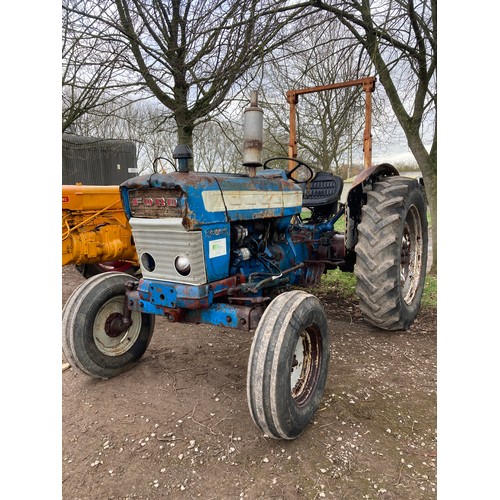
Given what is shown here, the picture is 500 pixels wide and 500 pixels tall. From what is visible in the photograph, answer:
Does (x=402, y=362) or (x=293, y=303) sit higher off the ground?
(x=293, y=303)

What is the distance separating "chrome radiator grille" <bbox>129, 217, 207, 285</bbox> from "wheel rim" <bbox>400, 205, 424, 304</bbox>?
7.93ft

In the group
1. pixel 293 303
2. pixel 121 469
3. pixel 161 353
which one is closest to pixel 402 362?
pixel 293 303

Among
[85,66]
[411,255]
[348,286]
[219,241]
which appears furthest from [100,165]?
[219,241]

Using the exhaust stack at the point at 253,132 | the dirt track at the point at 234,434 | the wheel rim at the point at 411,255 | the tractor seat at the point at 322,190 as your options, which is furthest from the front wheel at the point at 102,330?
the wheel rim at the point at 411,255

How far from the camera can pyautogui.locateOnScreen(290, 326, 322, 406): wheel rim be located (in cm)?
246

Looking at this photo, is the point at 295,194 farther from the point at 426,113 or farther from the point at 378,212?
the point at 426,113

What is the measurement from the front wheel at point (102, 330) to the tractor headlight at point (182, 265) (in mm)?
741

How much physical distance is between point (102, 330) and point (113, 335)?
9cm

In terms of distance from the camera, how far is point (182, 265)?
250 cm

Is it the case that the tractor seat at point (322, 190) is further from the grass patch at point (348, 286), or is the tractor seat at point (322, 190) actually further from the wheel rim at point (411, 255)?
the grass patch at point (348, 286)

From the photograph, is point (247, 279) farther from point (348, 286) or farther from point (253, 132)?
point (348, 286)

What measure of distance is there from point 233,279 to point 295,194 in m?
0.98

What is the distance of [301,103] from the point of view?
36.6ft

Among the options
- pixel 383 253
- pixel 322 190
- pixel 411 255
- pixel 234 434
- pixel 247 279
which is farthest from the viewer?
pixel 322 190
